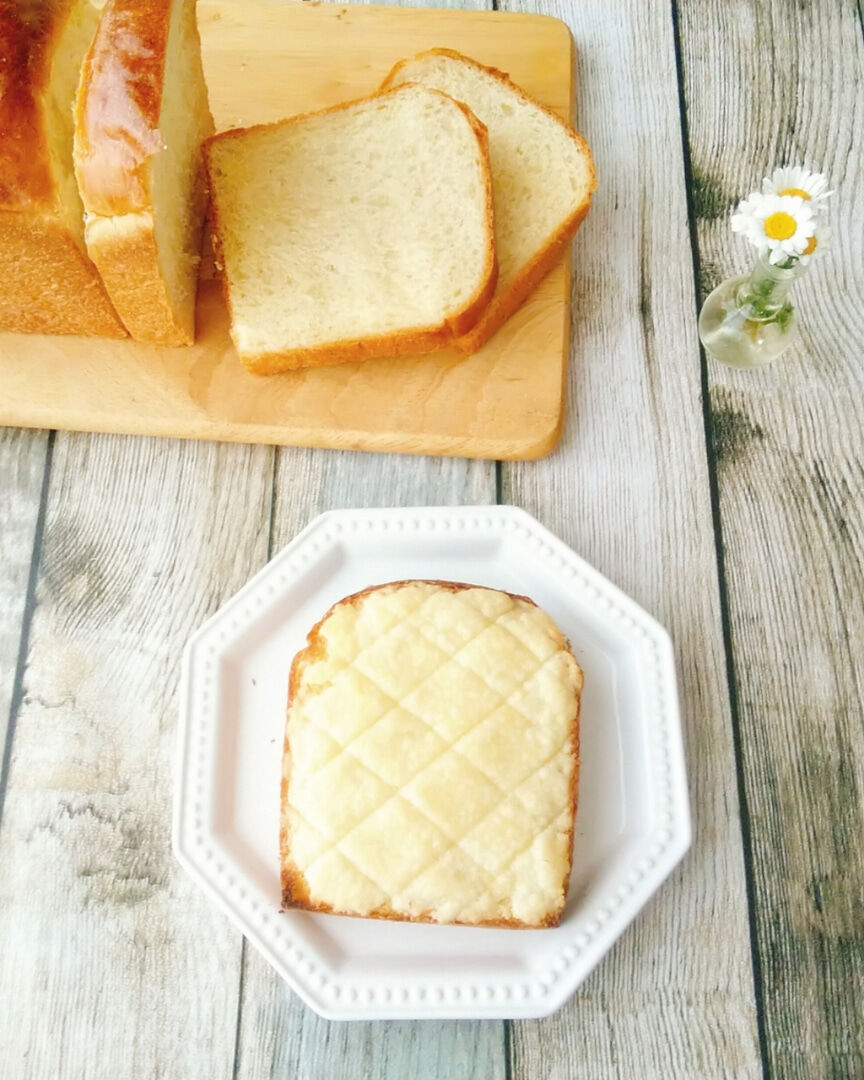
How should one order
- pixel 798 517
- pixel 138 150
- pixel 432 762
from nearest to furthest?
1. pixel 432 762
2. pixel 138 150
3. pixel 798 517

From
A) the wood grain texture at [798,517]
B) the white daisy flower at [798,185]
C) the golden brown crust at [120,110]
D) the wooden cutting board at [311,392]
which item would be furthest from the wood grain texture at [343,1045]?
the white daisy flower at [798,185]

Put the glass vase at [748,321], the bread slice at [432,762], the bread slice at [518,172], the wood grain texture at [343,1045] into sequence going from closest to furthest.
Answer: the bread slice at [432,762]
the wood grain texture at [343,1045]
the glass vase at [748,321]
the bread slice at [518,172]

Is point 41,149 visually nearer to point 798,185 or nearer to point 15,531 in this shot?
point 15,531

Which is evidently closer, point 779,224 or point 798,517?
point 779,224

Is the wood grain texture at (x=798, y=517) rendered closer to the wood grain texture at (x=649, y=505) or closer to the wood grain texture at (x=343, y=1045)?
the wood grain texture at (x=649, y=505)

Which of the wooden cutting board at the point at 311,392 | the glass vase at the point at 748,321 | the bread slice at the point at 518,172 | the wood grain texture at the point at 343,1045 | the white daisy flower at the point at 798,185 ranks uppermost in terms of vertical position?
the white daisy flower at the point at 798,185

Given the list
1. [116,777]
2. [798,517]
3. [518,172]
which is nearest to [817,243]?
[798,517]

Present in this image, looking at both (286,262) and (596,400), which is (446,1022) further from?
(286,262)
